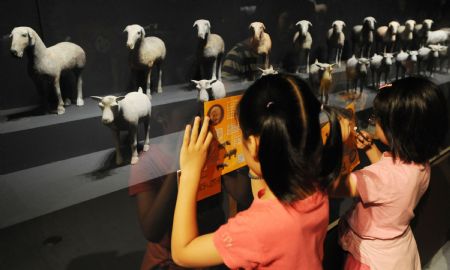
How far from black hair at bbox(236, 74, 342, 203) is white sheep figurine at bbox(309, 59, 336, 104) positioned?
118 centimetres

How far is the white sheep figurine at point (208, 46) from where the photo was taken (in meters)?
1.57

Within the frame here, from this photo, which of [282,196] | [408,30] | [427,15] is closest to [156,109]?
[282,196]

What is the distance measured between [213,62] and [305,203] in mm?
915

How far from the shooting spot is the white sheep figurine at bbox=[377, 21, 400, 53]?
95.6 inches

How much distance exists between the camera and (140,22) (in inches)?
55.9

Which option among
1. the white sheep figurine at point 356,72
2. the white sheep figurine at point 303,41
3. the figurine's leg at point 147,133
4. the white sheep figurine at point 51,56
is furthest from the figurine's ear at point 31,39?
the white sheep figurine at point 356,72

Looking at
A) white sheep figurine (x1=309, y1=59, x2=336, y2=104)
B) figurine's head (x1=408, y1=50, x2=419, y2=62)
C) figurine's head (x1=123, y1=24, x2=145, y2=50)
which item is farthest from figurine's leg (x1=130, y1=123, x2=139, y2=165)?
figurine's head (x1=408, y1=50, x2=419, y2=62)

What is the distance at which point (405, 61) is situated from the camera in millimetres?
2619

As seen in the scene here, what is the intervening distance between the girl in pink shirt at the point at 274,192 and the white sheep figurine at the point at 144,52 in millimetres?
603

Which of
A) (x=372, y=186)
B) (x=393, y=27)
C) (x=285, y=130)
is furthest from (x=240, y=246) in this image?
(x=393, y=27)

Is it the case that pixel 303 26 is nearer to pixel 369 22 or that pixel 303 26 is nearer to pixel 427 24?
pixel 369 22

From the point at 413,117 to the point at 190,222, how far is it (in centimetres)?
74

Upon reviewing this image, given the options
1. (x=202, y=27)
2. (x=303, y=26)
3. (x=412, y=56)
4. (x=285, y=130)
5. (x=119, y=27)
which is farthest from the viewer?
(x=412, y=56)

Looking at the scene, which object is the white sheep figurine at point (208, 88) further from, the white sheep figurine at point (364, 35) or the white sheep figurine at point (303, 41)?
the white sheep figurine at point (364, 35)
